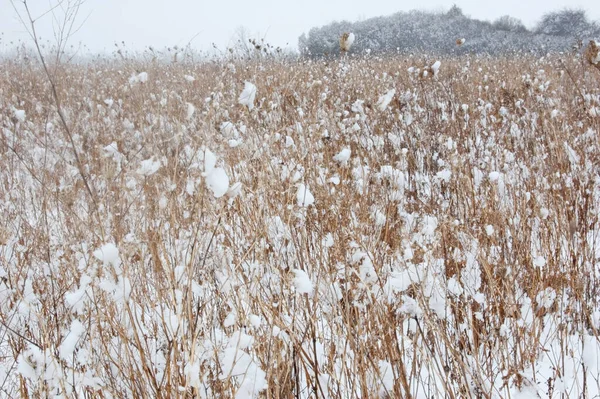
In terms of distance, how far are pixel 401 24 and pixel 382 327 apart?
1716cm

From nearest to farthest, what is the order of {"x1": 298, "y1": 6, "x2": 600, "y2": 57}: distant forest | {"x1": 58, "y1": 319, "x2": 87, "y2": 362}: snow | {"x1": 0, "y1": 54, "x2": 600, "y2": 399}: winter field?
{"x1": 58, "y1": 319, "x2": 87, "y2": 362}: snow, {"x1": 0, "y1": 54, "x2": 600, "y2": 399}: winter field, {"x1": 298, "y1": 6, "x2": 600, "y2": 57}: distant forest

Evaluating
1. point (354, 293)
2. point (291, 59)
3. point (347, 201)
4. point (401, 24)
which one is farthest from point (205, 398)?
point (401, 24)

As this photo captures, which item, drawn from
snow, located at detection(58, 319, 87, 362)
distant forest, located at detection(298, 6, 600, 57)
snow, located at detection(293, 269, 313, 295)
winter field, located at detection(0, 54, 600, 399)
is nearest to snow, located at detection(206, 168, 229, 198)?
winter field, located at detection(0, 54, 600, 399)

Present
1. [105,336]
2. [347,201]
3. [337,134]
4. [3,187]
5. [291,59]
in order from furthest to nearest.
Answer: [291,59]
[337,134]
[3,187]
[347,201]
[105,336]

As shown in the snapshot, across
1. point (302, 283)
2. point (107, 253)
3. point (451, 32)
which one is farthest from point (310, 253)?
point (451, 32)

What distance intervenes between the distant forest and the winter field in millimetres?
8902

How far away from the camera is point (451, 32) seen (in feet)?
51.7

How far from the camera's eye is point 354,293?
4.93ft

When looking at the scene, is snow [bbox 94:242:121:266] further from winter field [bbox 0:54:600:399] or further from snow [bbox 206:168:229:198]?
snow [bbox 206:168:229:198]

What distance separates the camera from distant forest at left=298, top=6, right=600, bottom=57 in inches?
557

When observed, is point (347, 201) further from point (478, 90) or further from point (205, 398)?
point (478, 90)

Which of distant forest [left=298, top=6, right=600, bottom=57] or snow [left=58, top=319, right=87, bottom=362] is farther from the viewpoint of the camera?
distant forest [left=298, top=6, right=600, bottom=57]

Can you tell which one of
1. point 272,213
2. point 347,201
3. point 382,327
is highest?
point 347,201

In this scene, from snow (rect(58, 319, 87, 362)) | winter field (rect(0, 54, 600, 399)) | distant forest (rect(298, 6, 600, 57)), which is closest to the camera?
snow (rect(58, 319, 87, 362))
